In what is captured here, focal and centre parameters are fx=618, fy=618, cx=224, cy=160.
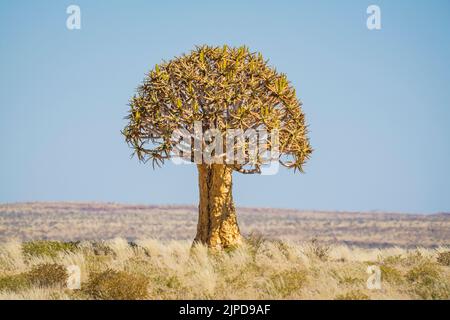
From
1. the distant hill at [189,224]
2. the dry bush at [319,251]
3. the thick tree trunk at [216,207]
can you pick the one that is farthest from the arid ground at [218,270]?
the distant hill at [189,224]

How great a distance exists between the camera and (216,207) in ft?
52.7

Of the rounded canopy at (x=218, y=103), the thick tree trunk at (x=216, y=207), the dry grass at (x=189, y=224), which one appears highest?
the rounded canopy at (x=218, y=103)

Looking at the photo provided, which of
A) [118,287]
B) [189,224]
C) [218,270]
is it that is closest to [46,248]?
[218,270]

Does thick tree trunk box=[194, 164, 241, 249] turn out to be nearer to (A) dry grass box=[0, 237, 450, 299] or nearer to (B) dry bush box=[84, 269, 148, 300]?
(A) dry grass box=[0, 237, 450, 299]

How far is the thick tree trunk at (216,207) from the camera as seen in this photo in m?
16.0

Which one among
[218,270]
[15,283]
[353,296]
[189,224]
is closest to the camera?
[353,296]

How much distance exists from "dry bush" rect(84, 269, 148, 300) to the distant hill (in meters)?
25.0

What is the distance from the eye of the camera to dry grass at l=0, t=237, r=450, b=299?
11594 mm

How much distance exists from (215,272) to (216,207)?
2.82m

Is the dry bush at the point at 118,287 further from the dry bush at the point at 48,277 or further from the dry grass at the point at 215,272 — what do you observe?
the dry bush at the point at 48,277

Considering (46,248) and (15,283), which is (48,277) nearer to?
(15,283)
